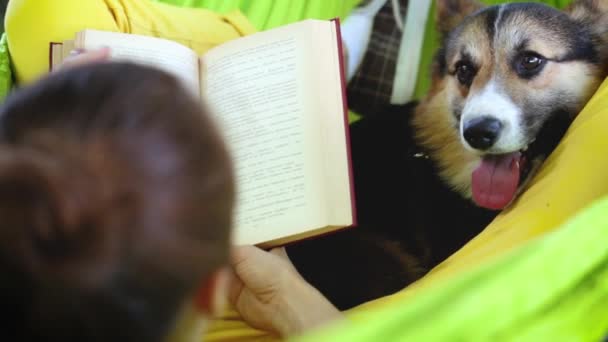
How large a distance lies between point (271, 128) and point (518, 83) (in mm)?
558

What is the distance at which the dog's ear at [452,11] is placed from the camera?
1689 millimetres

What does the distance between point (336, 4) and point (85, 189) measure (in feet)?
5.20

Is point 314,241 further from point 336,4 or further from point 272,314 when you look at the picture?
point 336,4

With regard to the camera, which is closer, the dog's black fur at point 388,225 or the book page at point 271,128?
the book page at point 271,128

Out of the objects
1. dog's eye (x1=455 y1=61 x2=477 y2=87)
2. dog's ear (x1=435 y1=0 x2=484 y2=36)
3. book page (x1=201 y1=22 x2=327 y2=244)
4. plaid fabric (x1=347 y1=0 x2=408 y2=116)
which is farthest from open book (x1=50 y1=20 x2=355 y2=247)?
plaid fabric (x1=347 y1=0 x2=408 y2=116)

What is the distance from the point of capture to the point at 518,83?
1.37m

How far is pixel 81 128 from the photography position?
54 centimetres

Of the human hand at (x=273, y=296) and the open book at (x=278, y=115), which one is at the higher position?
the open book at (x=278, y=115)

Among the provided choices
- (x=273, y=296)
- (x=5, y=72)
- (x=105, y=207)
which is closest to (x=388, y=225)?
(x=273, y=296)

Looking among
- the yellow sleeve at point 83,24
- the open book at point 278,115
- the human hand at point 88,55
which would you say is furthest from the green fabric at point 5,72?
the human hand at point 88,55

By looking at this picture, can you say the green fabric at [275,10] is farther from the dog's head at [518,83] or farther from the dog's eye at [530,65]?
the dog's eye at [530,65]

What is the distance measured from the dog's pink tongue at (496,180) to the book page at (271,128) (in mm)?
416

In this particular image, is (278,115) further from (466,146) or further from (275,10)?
(275,10)

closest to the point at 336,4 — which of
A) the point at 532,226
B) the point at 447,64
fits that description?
the point at 447,64
